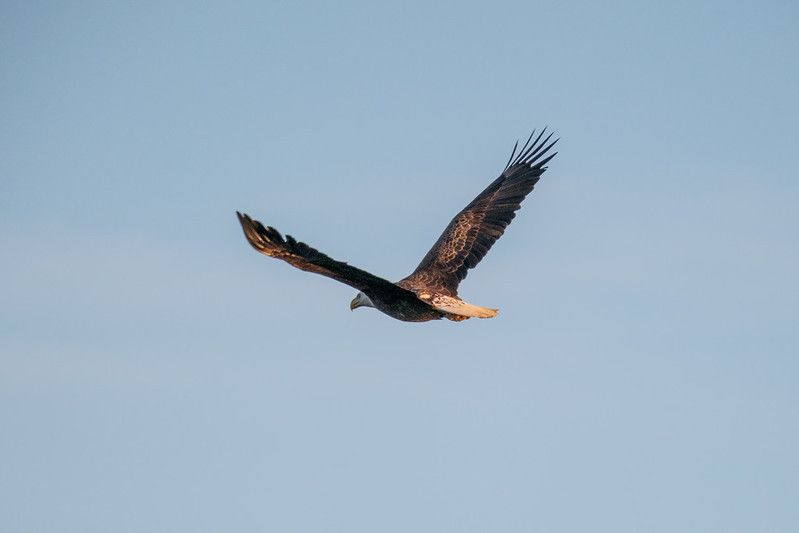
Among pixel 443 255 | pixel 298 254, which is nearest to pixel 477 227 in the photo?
pixel 443 255

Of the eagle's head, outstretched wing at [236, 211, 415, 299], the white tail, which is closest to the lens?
outstretched wing at [236, 211, 415, 299]

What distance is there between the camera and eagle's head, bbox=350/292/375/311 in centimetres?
1836

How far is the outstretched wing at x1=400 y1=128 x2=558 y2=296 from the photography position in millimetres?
19672

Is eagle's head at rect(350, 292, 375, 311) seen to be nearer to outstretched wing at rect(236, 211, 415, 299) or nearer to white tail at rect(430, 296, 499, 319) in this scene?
white tail at rect(430, 296, 499, 319)

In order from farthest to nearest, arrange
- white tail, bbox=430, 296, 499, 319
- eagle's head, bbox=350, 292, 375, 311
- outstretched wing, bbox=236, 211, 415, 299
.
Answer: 1. eagle's head, bbox=350, 292, 375, 311
2. white tail, bbox=430, 296, 499, 319
3. outstretched wing, bbox=236, 211, 415, 299

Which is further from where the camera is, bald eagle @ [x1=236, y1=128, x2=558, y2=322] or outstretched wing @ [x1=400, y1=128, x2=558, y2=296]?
outstretched wing @ [x1=400, y1=128, x2=558, y2=296]

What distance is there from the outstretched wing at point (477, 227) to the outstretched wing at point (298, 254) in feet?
8.08

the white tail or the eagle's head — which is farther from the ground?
the eagle's head

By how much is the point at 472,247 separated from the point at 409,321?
2680 millimetres

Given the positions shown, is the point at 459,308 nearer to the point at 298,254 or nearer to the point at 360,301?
the point at 360,301

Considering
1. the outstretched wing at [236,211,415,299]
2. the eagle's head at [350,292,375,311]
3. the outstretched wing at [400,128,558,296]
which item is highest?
the outstretched wing at [400,128,558,296]

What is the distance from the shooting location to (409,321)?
18297mm

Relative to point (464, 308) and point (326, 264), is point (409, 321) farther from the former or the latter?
point (326, 264)

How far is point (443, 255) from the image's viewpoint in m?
20.3
